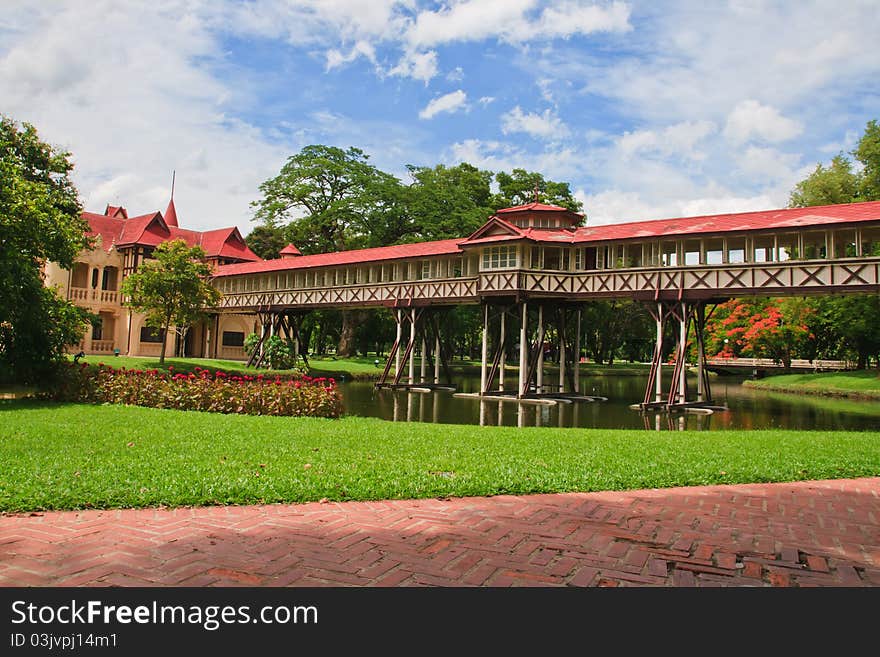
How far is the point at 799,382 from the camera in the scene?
38.2m

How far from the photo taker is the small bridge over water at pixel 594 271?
2220 centimetres

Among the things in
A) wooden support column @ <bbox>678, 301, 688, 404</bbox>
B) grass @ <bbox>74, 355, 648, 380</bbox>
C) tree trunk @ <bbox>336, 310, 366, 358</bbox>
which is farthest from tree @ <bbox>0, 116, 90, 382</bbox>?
tree trunk @ <bbox>336, 310, 366, 358</bbox>

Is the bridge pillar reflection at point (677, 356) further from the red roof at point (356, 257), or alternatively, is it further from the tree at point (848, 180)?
the tree at point (848, 180)

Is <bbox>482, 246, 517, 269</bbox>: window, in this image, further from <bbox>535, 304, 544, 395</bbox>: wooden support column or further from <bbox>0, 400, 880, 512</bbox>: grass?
<bbox>0, 400, 880, 512</bbox>: grass

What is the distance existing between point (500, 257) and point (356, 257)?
9.78 metres

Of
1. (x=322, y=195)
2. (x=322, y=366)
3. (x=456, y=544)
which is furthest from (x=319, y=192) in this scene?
(x=456, y=544)

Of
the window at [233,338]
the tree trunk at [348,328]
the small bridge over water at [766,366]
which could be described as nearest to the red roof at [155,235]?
the window at [233,338]

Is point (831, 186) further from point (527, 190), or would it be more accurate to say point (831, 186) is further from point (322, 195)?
point (322, 195)

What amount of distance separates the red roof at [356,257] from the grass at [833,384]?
21645 mm
